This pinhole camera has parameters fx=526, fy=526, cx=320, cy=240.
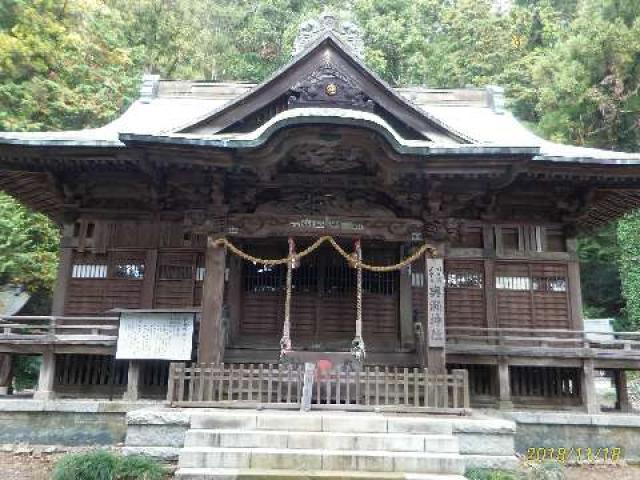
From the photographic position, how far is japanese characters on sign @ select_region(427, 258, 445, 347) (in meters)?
10.2

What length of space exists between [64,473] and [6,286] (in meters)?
14.5

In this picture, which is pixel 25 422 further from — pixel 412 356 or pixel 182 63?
pixel 182 63

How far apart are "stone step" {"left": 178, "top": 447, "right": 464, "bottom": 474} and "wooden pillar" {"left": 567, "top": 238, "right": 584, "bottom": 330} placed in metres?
6.38

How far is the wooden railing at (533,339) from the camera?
11.2m

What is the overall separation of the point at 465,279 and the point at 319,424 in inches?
235

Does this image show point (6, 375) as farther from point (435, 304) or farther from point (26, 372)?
point (435, 304)

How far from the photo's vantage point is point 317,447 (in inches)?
307

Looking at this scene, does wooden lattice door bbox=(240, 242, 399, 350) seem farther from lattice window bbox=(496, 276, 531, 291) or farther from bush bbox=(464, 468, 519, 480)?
bush bbox=(464, 468, 519, 480)

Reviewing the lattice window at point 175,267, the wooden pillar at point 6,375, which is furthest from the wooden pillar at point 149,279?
the wooden pillar at point 6,375

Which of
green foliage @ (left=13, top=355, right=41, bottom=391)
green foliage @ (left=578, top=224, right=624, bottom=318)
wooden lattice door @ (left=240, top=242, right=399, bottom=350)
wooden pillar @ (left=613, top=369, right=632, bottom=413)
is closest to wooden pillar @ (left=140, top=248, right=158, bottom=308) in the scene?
wooden lattice door @ (left=240, top=242, right=399, bottom=350)

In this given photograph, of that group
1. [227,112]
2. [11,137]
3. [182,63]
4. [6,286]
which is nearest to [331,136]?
[227,112]

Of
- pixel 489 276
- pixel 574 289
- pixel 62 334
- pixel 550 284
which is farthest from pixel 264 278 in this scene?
pixel 574 289

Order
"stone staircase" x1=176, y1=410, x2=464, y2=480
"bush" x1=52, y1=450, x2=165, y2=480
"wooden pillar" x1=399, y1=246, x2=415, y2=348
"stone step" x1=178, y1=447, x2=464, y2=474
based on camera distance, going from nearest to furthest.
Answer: "bush" x1=52, y1=450, x2=165, y2=480
"stone staircase" x1=176, y1=410, x2=464, y2=480
"stone step" x1=178, y1=447, x2=464, y2=474
"wooden pillar" x1=399, y1=246, x2=415, y2=348

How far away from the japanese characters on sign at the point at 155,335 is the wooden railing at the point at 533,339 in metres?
5.64
